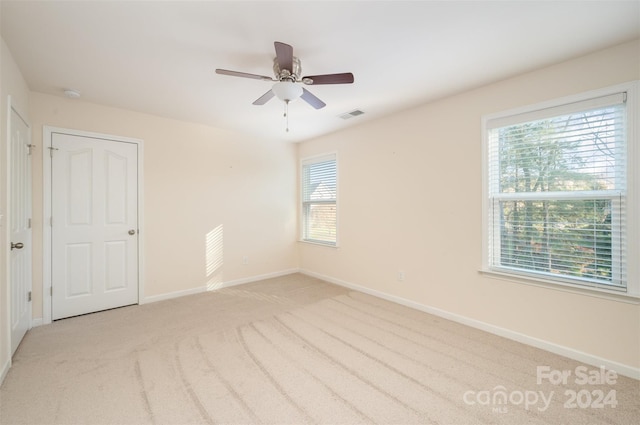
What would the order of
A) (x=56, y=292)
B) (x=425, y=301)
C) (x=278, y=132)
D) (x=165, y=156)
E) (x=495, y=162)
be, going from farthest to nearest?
(x=278, y=132) → (x=165, y=156) → (x=425, y=301) → (x=56, y=292) → (x=495, y=162)

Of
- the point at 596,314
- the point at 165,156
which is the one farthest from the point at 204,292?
the point at 596,314

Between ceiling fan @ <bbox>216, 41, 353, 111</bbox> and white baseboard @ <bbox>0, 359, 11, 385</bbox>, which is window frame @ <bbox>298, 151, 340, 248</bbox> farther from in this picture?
white baseboard @ <bbox>0, 359, 11, 385</bbox>

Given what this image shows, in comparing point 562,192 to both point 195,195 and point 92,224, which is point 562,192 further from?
point 92,224

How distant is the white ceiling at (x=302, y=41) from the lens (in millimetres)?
1756

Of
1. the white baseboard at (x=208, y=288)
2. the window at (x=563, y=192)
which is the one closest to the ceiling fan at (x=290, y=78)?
the window at (x=563, y=192)

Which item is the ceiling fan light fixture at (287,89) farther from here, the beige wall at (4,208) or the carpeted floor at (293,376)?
the carpeted floor at (293,376)

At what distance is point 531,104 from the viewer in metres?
2.50

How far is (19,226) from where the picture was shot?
2529 mm

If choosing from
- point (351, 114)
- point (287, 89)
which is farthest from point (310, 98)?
point (351, 114)

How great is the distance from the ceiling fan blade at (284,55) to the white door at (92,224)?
8.69 ft

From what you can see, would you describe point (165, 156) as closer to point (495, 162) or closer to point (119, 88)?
point (119, 88)

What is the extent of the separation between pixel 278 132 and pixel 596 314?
4287mm

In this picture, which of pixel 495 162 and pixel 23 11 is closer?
pixel 23 11

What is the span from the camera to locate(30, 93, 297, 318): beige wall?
3.21 meters
